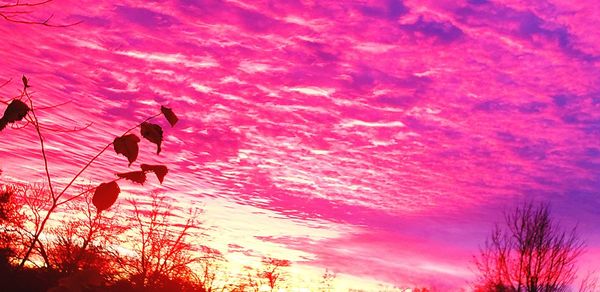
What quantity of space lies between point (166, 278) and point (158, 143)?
9.61 meters

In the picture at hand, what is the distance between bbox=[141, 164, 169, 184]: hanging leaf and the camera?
146 cm

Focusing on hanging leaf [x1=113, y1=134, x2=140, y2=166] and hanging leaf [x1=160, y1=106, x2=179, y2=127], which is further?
hanging leaf [x1=160, y1=106, x2=179, y2=127]

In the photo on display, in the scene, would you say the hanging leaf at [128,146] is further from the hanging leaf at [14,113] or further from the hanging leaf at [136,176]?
the hanging leaf at [14,113]

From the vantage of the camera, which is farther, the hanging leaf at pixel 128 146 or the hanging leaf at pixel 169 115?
the hanging leaf at pixel 169 115

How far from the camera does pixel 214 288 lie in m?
11.9

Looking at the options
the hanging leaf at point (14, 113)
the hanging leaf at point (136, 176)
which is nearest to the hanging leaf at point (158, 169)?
the hanging leaf at point (136, 176)

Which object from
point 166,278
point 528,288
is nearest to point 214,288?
point 166,278

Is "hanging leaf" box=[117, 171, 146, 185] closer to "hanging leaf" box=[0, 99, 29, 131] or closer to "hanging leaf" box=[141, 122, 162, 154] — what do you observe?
"hanging leaf" box=[141, 122, 162, 154]

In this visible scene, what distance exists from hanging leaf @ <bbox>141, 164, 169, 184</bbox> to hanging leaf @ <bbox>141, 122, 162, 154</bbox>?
0.19 ft

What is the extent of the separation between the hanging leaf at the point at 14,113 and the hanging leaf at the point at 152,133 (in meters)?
0.32

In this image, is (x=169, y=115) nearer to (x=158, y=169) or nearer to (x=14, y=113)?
(x=158, y=169)

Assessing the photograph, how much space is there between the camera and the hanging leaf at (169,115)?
1.54m

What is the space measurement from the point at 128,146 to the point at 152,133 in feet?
0.25

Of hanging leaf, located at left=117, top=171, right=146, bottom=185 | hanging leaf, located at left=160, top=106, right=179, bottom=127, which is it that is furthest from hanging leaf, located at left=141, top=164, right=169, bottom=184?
hanging leaf, located at left=160, top=106, right=179, bottom=127
